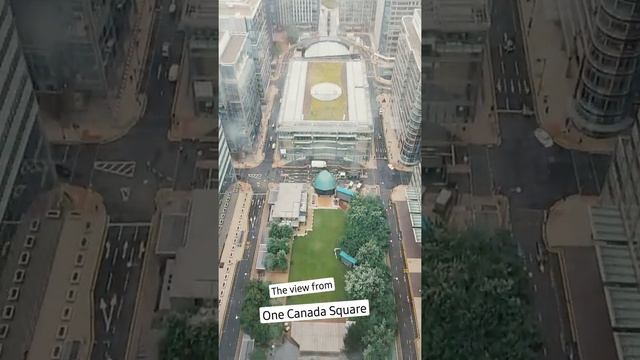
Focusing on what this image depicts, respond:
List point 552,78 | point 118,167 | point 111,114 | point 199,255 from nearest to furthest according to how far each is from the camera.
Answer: point 199,255 < point 118,167 < point 111,114 < point 552,78

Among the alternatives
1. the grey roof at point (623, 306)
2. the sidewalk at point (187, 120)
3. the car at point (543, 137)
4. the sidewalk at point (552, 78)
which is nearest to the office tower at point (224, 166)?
the sidewalk at point (187, 120)

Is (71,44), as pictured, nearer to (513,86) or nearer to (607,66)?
(513,86)

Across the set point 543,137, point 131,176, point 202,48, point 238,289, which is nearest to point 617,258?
point 543,137

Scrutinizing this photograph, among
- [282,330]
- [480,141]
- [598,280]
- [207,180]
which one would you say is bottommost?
[282,330]

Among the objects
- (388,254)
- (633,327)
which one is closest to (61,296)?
(388,254)

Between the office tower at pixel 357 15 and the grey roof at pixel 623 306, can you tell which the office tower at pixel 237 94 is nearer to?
the office tower at pixel 357 15

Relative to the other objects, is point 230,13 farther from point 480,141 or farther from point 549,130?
point 549,130

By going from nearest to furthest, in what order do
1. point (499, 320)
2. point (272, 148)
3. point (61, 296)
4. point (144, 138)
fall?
1. point (499, 320)
2. point (61, 296)
3. point (272, 148)
4. point (144, 138)
